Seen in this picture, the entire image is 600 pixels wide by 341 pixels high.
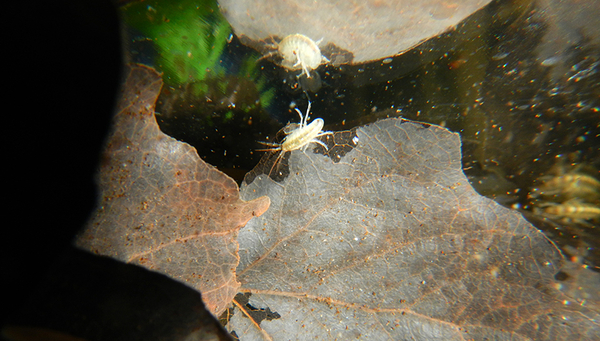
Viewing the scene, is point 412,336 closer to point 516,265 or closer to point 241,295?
point 516,265

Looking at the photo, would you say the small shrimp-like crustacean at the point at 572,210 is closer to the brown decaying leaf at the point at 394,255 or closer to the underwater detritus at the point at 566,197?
the underwater detritus at the point at 566,197

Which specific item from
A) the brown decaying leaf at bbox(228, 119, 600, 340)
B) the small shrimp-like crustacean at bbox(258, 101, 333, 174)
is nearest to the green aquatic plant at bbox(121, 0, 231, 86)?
the small shrimp-like crustacean at bbox(258, 101, 333, 174)

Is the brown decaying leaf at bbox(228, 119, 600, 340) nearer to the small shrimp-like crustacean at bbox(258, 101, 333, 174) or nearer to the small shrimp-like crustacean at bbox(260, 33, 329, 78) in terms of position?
the small shrimp-like crustacean at bbox(258, 101, 333, 174)

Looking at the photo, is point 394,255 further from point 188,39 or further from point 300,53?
point 188,39

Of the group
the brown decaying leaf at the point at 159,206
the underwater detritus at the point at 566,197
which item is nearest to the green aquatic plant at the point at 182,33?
the brown decaying leaf at the point at 159,206

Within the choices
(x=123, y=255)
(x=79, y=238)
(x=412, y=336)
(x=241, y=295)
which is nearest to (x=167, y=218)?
(x=123, y=255)

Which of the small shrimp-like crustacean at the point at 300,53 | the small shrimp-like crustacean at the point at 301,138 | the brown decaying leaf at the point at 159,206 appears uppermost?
the small shrimp-like crustacean at the point at 300,53
